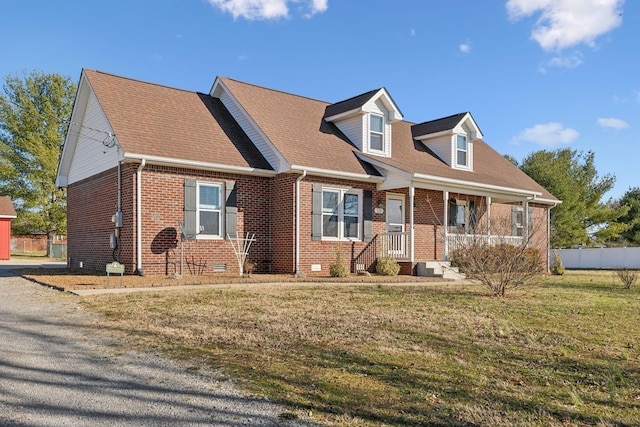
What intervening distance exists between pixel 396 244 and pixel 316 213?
132 inches

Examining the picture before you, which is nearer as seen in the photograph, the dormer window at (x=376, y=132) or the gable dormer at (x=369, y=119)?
the gable dormer at (x=369, y=119)

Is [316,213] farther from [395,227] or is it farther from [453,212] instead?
[453,212]

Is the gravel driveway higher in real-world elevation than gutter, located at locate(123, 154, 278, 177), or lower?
lower

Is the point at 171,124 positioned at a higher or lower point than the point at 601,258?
higher

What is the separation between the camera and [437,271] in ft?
53.8

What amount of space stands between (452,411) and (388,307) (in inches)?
201

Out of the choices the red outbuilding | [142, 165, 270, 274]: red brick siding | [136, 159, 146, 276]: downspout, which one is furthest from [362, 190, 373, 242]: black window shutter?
the red outbuilding

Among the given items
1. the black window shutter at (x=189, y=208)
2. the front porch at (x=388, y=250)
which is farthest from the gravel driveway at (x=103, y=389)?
the front porch at (x=388, y=250)

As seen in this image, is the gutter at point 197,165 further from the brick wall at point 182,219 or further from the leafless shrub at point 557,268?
the leafless shrub at point 557,268

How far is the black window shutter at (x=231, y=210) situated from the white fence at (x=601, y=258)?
77.1 ft

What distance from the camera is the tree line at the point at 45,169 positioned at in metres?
34.2

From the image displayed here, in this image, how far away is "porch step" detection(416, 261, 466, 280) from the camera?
644 inches

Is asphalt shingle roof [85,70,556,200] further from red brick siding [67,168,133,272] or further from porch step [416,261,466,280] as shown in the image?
porch step [416,261,466,280]

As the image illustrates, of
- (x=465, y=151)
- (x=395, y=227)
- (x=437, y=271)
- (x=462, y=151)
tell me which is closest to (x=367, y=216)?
(x=395, y=227)
